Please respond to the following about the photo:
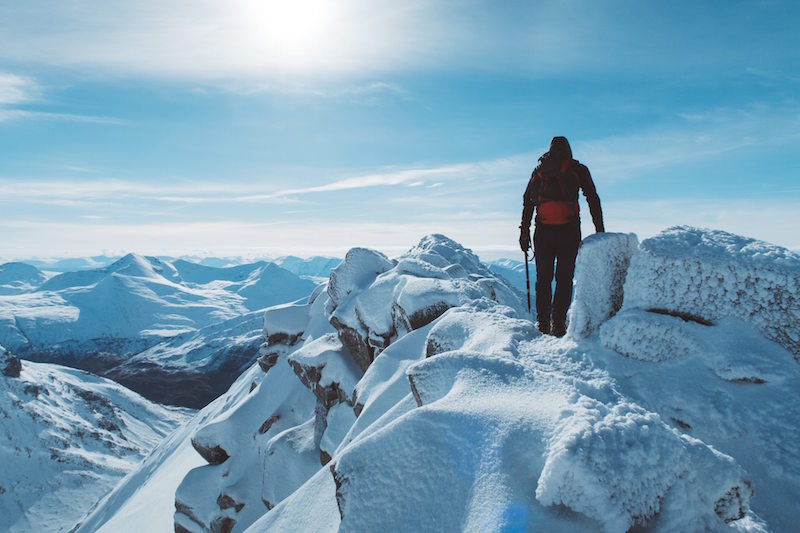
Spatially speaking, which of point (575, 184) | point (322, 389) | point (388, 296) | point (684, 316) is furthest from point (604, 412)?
point (322, 389)

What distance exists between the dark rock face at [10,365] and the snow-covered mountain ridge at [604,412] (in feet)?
484

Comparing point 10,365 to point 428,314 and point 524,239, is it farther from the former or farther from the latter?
point 524,239

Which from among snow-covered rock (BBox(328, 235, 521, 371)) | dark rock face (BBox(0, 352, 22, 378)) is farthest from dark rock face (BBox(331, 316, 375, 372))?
dark rock face (BBox(0, 352, 22, 378))

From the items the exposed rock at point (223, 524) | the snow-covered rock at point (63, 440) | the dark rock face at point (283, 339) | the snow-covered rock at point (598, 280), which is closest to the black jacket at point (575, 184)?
the snow-covered rock at point (598, 280)

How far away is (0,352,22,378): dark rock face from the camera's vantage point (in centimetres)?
11757

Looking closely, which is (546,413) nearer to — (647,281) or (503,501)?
(503,501)

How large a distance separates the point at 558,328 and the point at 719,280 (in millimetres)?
2725

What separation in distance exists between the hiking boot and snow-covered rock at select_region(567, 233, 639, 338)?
0.79 metres

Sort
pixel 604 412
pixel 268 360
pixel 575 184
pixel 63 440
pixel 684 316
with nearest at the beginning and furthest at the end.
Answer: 1. pixel 604 412
2. pixel 684 316
3. pixel 575 184
4. pixel 268 360
5. pixel 63 440

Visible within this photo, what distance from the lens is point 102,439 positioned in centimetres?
10881

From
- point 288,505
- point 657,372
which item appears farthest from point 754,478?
point 288,505

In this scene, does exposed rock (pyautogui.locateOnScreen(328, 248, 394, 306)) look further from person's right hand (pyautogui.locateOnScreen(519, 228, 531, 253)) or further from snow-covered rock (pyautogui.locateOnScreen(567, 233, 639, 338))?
snow-covered rock (pyautogui.locateOnScreen(567, 233, 639, 338))

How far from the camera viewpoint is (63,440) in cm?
10188

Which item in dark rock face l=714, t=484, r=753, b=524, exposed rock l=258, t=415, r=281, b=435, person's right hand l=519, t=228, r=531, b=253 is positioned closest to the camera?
dark rock face l=714, t=484, r=753, b=524
